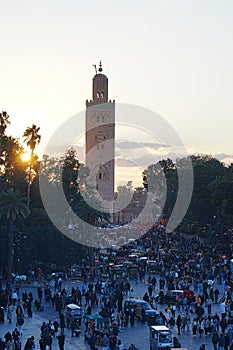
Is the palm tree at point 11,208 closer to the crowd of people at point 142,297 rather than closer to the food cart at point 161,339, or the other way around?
the crowd of people at point 142,297

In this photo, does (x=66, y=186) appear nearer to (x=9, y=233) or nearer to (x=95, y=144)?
(x=9, y=233)

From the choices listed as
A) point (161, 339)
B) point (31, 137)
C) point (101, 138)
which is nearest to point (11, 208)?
point (31, 137)

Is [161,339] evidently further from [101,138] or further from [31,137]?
[101,138]

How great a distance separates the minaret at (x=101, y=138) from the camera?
100375 millimetres

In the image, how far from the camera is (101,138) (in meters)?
103

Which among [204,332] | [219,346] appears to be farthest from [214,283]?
[219,346]

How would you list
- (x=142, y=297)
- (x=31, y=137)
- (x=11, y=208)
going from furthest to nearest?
1. (x=31, y=137)
2. (x=11, y=208)
3. (x=142, y=297)

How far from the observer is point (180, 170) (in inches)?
3398

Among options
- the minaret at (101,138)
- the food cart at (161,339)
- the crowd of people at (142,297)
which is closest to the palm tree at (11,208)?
the crowd of people at (142,297)

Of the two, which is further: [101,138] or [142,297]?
[101,138]

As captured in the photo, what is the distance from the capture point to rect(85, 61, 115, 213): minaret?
100375 mm

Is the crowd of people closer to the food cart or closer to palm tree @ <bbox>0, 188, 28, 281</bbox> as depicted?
the food cart

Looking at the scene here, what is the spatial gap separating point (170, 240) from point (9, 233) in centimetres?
2315

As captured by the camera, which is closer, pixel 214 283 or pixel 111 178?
pixel 214 283
